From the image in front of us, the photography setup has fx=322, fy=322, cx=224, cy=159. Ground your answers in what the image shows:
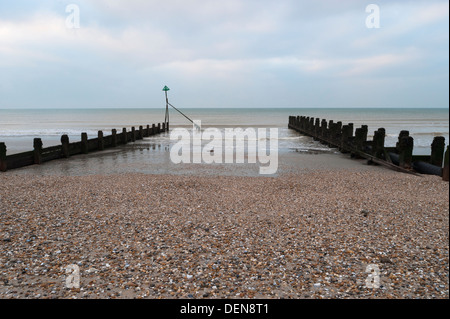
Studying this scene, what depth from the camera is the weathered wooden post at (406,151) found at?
10.1m

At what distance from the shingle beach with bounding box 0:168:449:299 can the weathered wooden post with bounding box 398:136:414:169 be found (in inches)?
91.8

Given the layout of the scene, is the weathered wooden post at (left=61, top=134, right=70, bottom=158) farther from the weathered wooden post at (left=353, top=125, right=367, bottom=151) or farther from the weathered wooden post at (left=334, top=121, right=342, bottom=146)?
the weathered wooden post at (left=334, top=121, right=342, bottom=146)

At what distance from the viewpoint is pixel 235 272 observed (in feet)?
13.0

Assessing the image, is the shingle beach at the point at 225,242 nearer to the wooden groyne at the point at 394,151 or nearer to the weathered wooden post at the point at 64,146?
the wooden groyne at the point at 394,151

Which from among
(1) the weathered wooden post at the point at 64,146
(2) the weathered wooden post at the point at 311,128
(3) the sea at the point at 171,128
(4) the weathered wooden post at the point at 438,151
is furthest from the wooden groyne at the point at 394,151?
(1) the weathered wooden post at the point at 64,146

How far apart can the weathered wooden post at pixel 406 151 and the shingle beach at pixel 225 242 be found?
2332 millimetres

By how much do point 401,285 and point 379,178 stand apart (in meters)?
6.76

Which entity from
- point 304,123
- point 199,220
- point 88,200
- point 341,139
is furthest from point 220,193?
point 304,123

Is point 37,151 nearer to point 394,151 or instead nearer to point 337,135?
point 394,151

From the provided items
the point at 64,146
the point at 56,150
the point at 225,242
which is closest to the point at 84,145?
the point at 64,146

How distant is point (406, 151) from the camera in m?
10.3

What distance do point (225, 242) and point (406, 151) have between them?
8.13 metres

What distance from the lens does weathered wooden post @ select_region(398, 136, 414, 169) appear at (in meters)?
10.1
